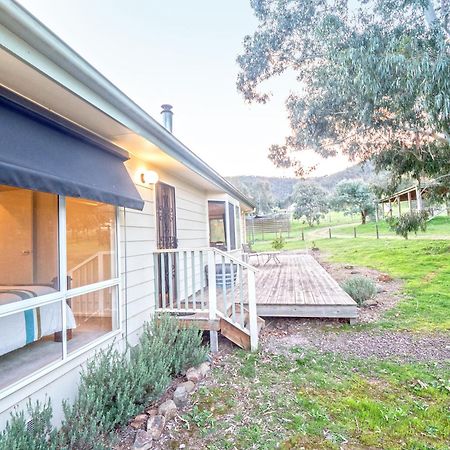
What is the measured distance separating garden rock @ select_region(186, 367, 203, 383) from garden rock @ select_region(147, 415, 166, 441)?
748 millimetres

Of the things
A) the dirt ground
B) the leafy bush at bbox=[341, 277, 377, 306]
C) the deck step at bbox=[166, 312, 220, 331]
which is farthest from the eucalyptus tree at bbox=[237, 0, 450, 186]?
the deck step at bbox=[166, 312, 220, 331]

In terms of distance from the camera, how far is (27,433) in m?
2.05

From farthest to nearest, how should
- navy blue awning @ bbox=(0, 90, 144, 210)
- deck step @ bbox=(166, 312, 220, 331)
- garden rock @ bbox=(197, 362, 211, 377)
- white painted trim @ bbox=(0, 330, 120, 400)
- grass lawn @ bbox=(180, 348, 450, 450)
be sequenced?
deck step @ bbox=(166, 312, 220, 331)
garden rock @ bbox=(197, 362, 211, 377)
grass lawn @ bbox=(180, 348, 450, 450)
white painted trim @ bbox=(0, 330, 120, 400)
navy blue awning @ bbox=(0, 90, 144, 210)

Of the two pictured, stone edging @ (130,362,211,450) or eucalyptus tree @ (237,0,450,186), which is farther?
eucalyptus tree @ (237,0,450,186)

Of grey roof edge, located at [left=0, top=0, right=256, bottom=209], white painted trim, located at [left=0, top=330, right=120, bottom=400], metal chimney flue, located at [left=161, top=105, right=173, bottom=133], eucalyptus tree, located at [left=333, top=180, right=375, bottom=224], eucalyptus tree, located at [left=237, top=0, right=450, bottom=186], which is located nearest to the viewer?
grey roof edge, located at [left=0, top=0, right=256, bottom=209]

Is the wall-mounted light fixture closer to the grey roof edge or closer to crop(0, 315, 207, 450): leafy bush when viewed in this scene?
the grey roof edge

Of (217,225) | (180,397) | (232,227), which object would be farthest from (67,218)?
(232,227)

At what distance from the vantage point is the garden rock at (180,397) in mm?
3027

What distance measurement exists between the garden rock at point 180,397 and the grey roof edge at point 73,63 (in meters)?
2.67

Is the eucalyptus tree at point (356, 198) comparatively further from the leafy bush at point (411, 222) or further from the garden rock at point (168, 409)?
the garden rock at point (168, 409)

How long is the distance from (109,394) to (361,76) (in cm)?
679

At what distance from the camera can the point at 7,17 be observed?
168 cm

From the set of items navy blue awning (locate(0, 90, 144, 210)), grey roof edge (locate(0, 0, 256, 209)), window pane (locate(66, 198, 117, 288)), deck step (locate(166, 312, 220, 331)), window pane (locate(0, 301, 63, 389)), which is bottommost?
deck step (locate(166, 312, 220, 331))

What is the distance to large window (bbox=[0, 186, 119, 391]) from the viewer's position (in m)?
2.64
